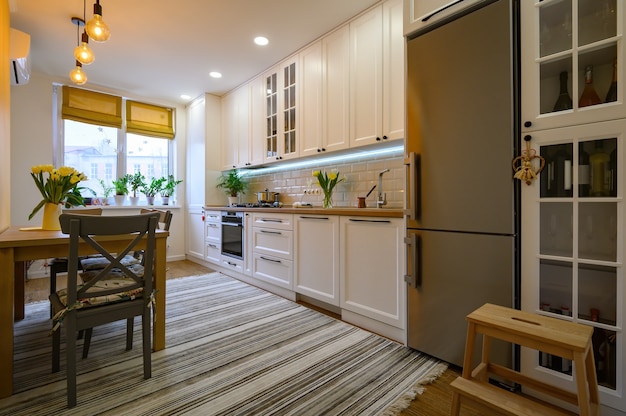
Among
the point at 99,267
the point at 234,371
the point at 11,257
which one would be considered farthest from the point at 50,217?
the point at 234,371

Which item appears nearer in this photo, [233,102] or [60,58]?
[60,58]

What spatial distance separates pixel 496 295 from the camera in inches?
60.5

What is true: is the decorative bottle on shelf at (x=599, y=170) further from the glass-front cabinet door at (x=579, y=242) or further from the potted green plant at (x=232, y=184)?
the potted green plant at (x=232, y=184)

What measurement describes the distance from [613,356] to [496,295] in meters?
0.48

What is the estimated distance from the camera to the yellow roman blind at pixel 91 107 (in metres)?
4.18

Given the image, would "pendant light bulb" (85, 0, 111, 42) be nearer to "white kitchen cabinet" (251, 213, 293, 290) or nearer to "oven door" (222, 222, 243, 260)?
→ "white kitchen cabinet" (251, 213, 293, 290)

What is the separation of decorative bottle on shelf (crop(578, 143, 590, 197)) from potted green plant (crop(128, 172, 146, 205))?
17.7 feet

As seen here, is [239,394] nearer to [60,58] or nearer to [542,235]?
[542,235]

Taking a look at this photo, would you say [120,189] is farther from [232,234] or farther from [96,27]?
[96,27]

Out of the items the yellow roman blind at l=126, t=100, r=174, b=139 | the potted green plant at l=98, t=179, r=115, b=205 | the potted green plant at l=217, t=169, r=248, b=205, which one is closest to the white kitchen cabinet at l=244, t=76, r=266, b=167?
the potted green plant at l=217, t=169, r=248, b=205

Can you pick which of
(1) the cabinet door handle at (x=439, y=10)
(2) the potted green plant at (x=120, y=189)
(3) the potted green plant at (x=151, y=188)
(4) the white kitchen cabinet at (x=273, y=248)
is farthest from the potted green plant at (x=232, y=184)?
(1) the cabinet door handle at (x=439, y=10)

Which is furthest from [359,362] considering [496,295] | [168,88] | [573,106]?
[168,88]

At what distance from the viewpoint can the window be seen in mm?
4281

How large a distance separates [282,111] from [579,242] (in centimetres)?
308
